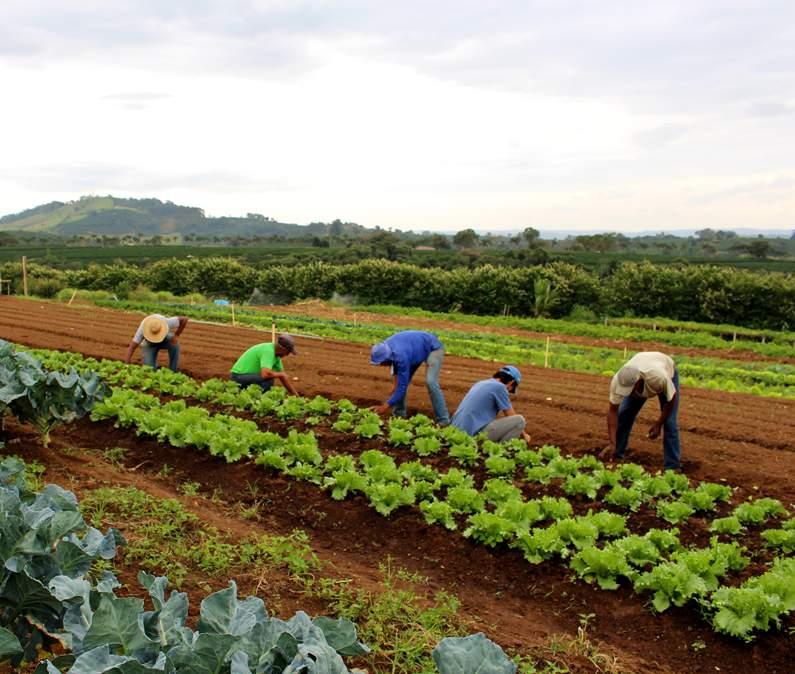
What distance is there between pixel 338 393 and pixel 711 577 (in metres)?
7.89

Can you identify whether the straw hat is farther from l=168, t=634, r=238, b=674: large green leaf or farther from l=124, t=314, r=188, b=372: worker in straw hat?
l=168, t=634, r=238, b=674: large green leaf

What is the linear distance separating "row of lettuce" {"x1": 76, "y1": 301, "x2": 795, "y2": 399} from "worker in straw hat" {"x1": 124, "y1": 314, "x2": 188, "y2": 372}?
9355 mm

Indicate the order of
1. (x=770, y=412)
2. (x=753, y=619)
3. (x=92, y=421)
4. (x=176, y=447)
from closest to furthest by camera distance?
(x=753, y=619)
(x=176, y=447)
(x=92, y=421)
(x=770, y=412)

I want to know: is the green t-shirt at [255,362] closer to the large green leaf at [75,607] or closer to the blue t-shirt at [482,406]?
the blue t-shirt at [482,406]

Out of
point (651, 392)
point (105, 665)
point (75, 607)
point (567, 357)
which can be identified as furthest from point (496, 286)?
point (105, 665)

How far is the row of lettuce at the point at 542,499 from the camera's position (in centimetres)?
571

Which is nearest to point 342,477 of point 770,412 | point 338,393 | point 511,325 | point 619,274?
point 338,393

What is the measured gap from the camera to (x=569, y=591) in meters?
6.01

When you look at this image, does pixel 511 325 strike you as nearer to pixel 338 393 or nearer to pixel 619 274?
pixel 619 274

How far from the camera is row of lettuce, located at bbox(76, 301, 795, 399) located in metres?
19.6

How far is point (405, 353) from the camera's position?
32.7ft

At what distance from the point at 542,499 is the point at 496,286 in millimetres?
31540

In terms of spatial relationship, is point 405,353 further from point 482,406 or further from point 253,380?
point 253,380

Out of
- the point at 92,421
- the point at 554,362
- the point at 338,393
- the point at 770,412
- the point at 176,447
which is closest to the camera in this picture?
the point at 176,447
